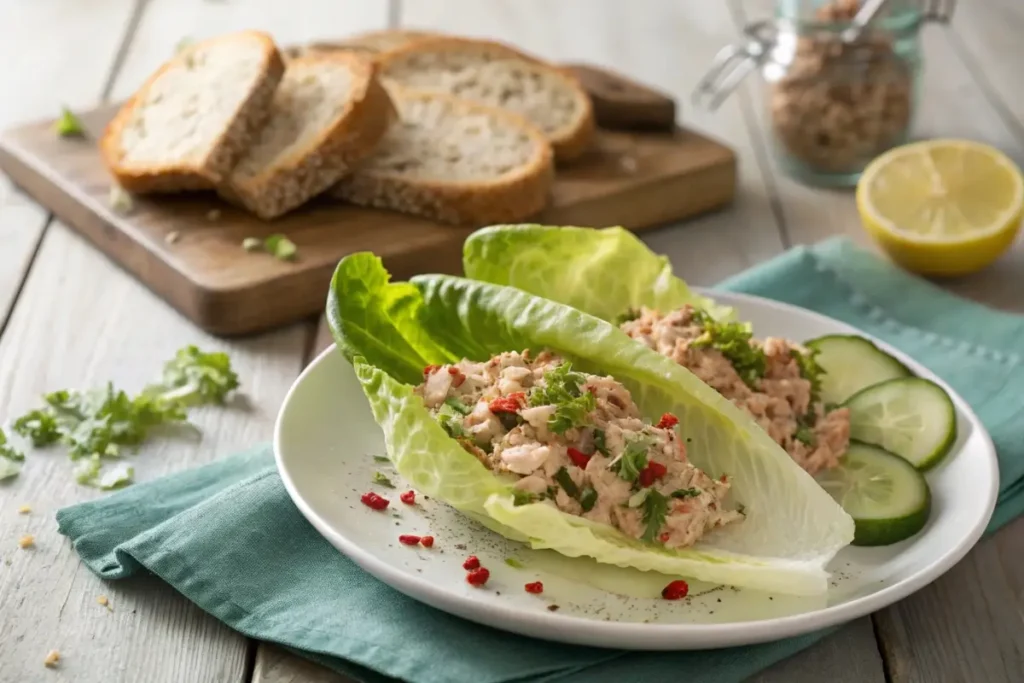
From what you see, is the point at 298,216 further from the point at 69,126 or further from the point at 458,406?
the point at 458,406

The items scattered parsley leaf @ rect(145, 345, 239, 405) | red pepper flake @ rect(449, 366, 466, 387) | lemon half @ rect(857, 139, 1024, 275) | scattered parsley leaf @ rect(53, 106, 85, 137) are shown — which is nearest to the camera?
red pepper flake @ rect(449, 366, 466, 387)

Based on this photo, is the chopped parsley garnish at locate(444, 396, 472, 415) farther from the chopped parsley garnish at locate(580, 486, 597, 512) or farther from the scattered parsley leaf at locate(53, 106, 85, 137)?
the scattered parsley leaf at locate(53, 106, 85, 137)

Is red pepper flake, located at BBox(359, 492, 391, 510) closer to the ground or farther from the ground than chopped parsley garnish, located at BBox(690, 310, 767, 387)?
closer to the ground

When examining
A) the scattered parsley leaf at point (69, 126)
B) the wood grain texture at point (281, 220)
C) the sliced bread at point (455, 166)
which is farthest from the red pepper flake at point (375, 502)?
the scattered parsley leaf at point (69, 126)

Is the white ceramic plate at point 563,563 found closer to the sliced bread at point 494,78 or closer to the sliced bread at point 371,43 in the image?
the sliced bread at point 494,78

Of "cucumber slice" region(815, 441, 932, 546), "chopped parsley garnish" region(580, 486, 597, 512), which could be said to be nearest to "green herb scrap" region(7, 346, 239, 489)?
"chopped parsley garnish" region(580, 486, 597, 512)

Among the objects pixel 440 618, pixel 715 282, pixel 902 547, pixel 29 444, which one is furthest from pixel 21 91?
pixel 902 547

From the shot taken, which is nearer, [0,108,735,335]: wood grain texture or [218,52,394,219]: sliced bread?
[0,108,735,335]: wood grain texture

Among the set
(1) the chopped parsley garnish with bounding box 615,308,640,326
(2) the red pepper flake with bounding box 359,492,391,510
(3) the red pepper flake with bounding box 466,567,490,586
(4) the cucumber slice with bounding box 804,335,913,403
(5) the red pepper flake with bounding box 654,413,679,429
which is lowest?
(4) the cucumber slice with bounding box 804,335,913,403
